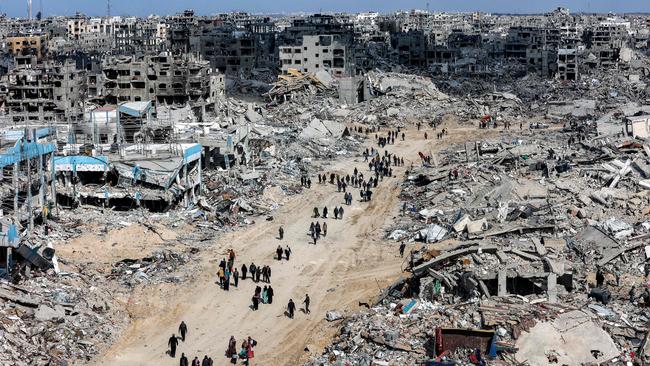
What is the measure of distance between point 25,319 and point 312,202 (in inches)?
801

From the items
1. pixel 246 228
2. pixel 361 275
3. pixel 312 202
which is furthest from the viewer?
pixel 312 202

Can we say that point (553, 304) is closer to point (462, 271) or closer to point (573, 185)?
point (462, 271)

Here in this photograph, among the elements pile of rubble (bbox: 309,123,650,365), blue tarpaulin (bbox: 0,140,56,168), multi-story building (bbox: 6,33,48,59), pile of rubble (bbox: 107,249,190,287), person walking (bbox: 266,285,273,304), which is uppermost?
multi-story building (bbox: 6,33,48,59)

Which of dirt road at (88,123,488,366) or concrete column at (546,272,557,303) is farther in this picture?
dirt road at (88,123,488,366)

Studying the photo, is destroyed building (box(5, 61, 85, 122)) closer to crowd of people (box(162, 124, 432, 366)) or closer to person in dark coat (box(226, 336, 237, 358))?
crowd of people (box(162, 124, 432, 366))

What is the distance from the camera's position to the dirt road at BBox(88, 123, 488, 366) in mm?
24312

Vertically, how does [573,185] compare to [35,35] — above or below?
below

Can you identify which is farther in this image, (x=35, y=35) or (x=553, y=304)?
(x=35, y=35)

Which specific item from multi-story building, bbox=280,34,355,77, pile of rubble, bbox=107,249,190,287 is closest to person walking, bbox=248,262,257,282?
pile of rubble, bbox=107,249,190,287

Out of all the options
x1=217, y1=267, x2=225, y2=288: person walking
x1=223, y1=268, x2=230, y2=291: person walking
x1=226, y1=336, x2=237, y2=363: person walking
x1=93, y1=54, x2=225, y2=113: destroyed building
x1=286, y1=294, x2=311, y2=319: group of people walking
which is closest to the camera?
x1=226, y1=336, x2=237, y2=363: person walking

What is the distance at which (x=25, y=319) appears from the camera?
23.3 metres

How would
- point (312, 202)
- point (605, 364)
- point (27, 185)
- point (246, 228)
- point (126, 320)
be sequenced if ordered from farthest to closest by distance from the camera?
point (312, 202)
point (246, 228)
point (27, 185)
point (126, 320)
point (605, 364)

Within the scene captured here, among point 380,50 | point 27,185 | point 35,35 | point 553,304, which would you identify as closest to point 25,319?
point 27,185

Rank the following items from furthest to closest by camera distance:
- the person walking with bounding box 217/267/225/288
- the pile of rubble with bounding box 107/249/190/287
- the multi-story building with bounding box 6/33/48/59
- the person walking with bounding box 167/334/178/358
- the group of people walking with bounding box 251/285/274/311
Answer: the multi-story building with bounding box 6/33/48/59 < the person walking with bounding box 217/267/225/288 < the pile of rubble with bounding box 107/249/190/287 < the group of people walking with bounding box 251/285/274/311 < the person walking with bounding box 167/334/178/358
